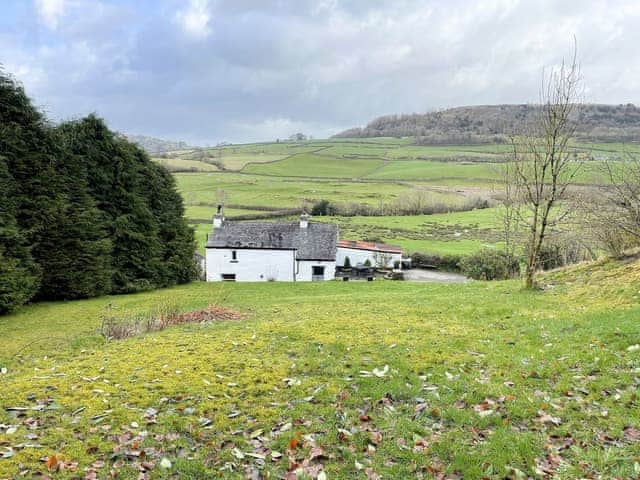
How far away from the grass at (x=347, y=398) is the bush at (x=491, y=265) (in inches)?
966

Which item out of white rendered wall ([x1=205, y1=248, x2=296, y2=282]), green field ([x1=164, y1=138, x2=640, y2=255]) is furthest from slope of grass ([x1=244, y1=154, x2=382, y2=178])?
white rendered wall ([x1=205, y1=248, x2=296, y2=282])

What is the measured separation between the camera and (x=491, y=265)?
122 ft

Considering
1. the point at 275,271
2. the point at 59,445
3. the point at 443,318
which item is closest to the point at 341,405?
the point at 59,445

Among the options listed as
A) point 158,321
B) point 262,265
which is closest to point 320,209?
point 262,265

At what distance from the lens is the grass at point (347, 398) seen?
5574 millimetres

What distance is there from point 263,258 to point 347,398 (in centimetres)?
3307

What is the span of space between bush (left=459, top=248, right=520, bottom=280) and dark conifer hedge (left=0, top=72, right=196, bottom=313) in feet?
85.4

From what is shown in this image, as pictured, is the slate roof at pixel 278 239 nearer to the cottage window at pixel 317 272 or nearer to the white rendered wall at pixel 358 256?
the cottage window at pixel 317 272

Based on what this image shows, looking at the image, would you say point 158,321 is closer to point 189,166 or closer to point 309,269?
point 309,269

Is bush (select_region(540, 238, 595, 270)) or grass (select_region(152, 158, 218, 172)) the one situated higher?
grass (select_region(152, 158, 218, 172))

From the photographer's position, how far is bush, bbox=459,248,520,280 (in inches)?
1445

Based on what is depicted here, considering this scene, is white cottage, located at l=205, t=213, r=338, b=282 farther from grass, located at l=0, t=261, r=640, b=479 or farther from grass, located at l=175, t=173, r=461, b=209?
grass, located at l=175, t=173, r=461, b=209

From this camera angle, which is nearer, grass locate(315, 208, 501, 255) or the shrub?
grass locate(315, 208, 501, 255)

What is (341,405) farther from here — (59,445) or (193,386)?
(59,445)
